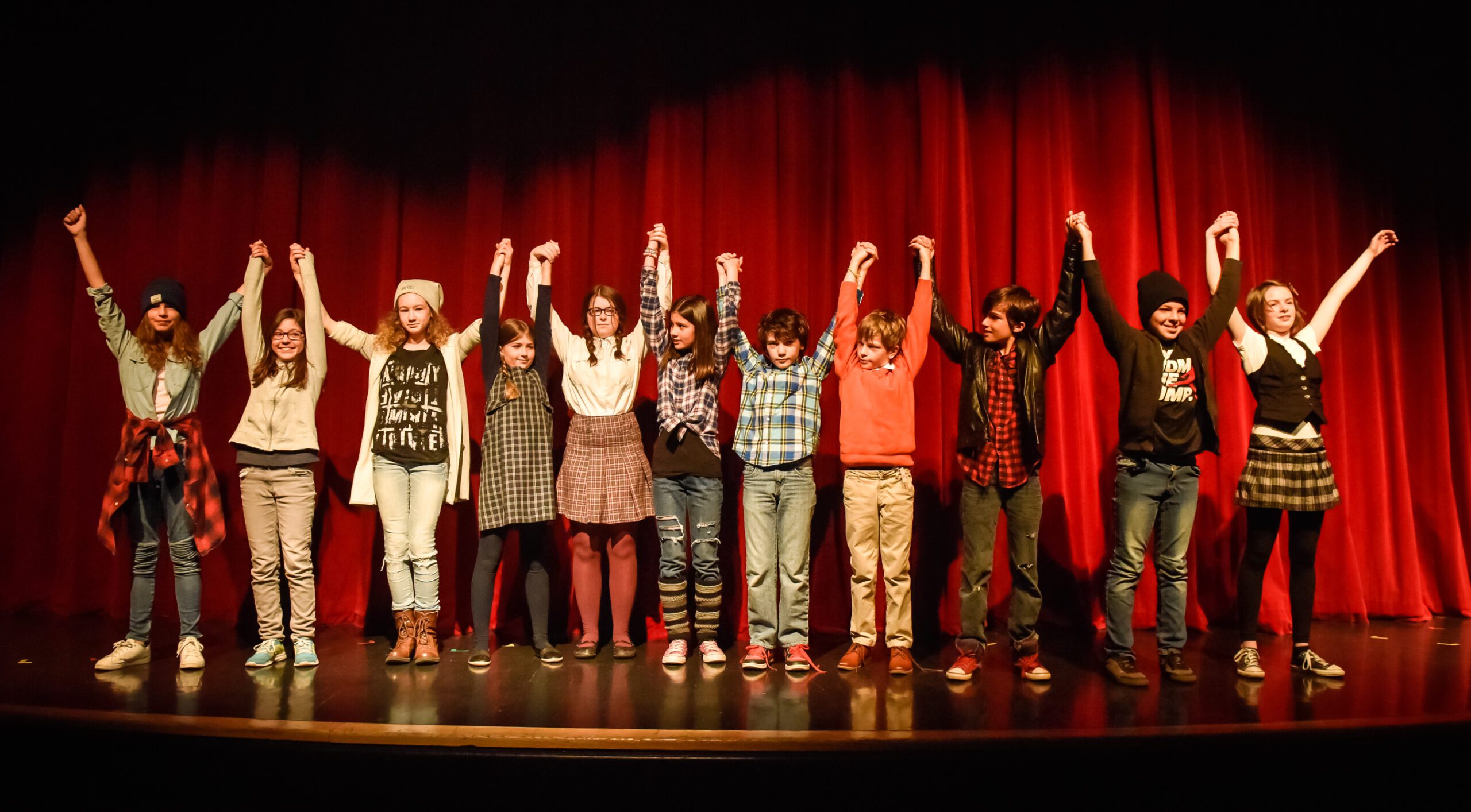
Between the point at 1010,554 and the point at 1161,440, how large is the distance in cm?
67

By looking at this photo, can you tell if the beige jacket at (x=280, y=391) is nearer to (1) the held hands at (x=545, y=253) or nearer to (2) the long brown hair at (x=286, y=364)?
(2) the long brown hair at (x=286, y=364)

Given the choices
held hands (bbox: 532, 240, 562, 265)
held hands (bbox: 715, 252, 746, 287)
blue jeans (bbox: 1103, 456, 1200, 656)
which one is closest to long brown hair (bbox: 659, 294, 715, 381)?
held hands (bbox: 715, 252, 746, 287)

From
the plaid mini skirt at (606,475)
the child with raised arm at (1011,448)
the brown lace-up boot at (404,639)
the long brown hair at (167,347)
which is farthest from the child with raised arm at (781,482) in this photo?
the long brown hair at (167,347)

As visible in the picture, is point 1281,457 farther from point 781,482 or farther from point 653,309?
point 653,309

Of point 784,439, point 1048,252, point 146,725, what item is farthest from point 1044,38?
point 146,725

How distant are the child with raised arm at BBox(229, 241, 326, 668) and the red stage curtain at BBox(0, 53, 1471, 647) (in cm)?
72

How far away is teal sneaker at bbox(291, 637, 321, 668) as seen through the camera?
10.6 ft

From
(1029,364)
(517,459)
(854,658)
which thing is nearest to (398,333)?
(517,459)

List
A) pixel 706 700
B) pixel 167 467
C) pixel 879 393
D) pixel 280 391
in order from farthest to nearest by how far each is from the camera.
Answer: pixel 280 391 → pixel 167 467 → pixel 879 393 → pixel 706 700

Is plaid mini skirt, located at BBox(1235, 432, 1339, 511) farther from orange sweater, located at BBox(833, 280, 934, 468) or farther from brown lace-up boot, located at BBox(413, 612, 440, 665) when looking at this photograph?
brown lace-up boot, located at BBox(413, 612, 440, 665)

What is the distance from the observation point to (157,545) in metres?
3.32

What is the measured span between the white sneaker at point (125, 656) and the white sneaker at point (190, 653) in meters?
0.16

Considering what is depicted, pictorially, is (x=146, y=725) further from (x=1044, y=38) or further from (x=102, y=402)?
(x=1044, y=38)

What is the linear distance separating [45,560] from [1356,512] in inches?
266
